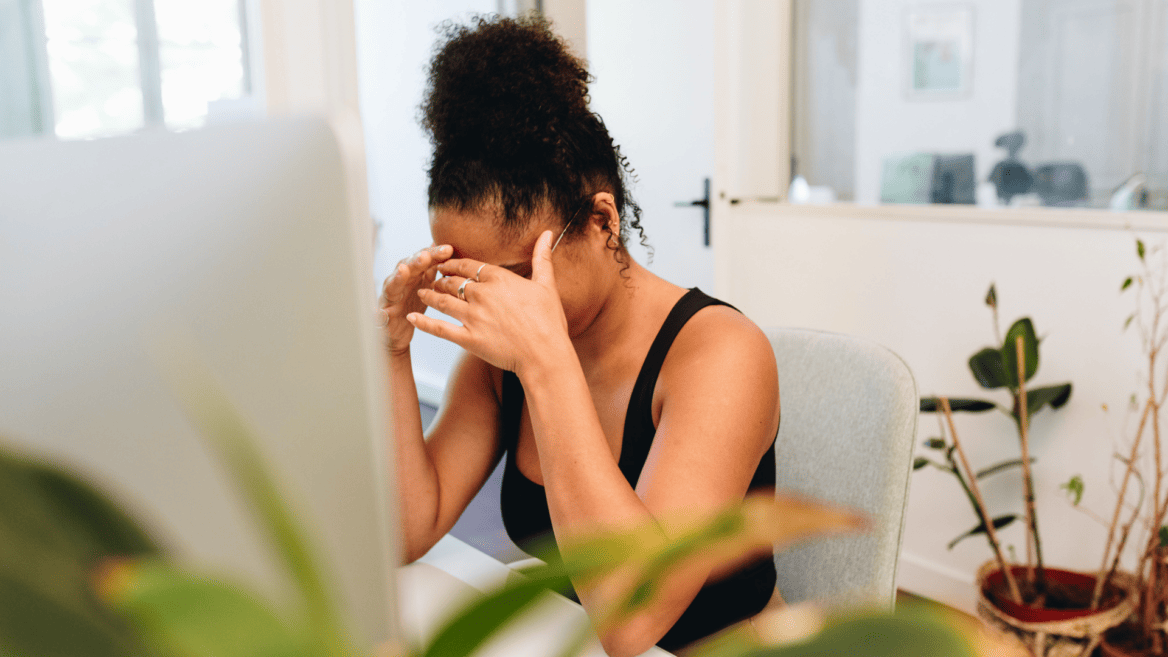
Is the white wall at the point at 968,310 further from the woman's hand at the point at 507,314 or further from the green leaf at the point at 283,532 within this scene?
the green leaf at the point at 283,532

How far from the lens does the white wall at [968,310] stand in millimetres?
1952

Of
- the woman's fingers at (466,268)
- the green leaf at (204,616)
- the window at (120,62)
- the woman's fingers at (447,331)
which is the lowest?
the woman's fingers at (447,331)

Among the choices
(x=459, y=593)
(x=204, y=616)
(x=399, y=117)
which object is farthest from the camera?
(x=399, y=117)

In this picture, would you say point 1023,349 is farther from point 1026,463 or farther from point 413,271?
point 413,271

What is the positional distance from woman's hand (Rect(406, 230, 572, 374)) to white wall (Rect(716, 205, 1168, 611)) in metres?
1.47

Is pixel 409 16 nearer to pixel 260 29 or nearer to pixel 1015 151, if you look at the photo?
pixel 260 29

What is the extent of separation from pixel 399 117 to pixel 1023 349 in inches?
68.8

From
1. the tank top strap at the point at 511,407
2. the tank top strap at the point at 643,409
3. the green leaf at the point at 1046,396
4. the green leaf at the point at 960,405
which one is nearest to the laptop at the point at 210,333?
the tank top strap at the point at 643,409

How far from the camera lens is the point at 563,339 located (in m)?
0.93

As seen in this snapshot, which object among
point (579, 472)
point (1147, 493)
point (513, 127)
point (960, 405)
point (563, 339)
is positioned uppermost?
point (513, 127)

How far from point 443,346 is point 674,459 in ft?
5.48

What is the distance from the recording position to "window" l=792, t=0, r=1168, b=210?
194 centimetres

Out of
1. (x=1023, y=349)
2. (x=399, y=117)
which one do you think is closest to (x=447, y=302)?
(x=1023, y=349)

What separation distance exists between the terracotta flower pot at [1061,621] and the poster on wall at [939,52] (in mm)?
1211
